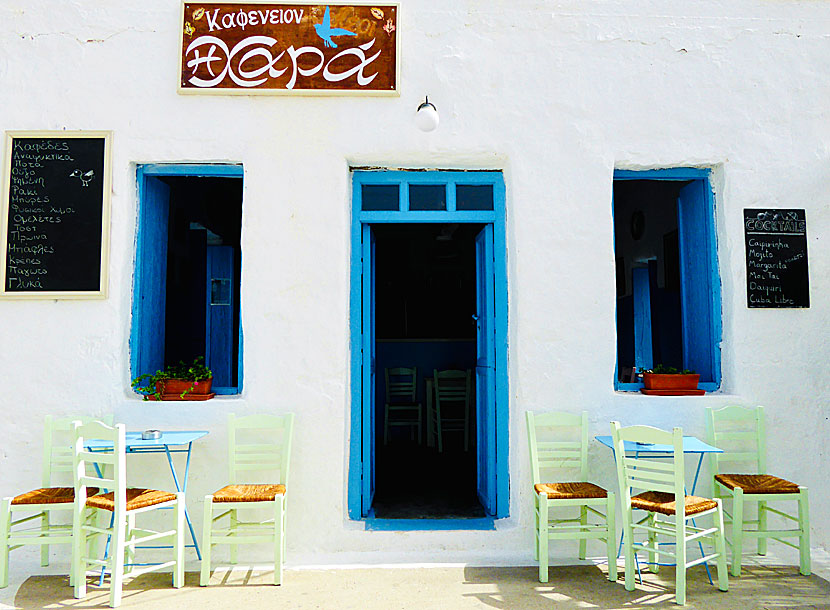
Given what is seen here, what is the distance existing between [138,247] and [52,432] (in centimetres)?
125

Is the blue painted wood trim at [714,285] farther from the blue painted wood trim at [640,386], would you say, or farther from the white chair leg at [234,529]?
the white chair leg at [234,529]

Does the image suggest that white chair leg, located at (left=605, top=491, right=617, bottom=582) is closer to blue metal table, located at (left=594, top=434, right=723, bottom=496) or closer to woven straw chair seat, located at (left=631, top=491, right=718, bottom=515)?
woven straw chair seat, located at (left=631, top=491, right=718, bottom=515)

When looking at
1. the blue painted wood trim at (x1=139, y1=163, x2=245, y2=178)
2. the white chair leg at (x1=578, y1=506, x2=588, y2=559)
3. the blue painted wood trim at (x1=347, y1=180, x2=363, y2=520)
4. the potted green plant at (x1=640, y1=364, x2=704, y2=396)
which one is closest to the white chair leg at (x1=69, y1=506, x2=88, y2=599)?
the blue painted wood trim at (x1=347, y1=180, x2=363, y2=520)

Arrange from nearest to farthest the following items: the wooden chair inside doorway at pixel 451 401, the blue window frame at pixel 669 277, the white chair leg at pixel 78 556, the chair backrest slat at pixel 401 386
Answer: the white chair leg at pixel 78 556, the blue window frame at pixel 669 277, the wooden chair inside doorway at pixel 451 401, the chair backrest slat at pixel 401 386

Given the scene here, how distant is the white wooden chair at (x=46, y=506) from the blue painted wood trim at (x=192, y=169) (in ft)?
5.25

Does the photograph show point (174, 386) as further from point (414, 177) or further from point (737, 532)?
point (737, 532)

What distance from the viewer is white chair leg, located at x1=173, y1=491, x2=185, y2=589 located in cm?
369

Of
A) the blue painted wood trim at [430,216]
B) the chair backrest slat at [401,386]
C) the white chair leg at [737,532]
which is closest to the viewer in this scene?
the white chair leg at [737,532]

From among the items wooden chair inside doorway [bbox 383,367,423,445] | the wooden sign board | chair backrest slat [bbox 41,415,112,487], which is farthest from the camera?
wooden chair inside doorway [bbox 383,367,423,445]

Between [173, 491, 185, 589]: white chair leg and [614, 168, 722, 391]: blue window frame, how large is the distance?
2841mm

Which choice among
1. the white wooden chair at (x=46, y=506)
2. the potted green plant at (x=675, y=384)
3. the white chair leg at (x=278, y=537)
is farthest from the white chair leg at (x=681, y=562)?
the white wooden chair at (x=46, y=506)

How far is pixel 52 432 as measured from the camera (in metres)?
4.10

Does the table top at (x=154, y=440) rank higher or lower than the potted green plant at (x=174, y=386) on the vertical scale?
lower

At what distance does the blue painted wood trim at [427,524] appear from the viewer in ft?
14.0
